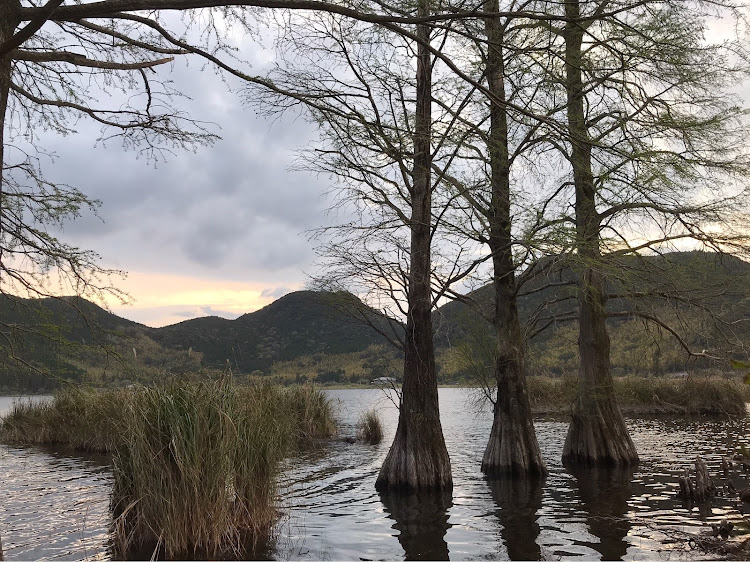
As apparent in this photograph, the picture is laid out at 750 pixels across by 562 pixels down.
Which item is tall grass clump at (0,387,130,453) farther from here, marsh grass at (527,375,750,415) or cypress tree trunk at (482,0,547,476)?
marsh grass at (527,375,750,415)

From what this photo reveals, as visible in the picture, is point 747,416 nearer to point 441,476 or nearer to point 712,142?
point 712,142

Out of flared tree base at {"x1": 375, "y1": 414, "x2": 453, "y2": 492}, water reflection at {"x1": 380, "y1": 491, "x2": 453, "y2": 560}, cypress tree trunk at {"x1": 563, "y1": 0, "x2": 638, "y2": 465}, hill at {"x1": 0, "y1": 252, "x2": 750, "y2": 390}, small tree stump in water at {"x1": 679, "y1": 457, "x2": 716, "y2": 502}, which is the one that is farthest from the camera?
cypress tree trunk at {"x1": 563, "y1": 0, "x2": 638, "y2": 465}

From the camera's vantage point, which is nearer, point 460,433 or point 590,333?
point 590,333

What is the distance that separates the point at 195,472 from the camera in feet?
23.9

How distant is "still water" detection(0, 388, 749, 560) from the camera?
8531mm

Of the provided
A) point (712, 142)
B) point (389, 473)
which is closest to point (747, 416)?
point (712, 142)

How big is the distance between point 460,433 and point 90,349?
21.1m

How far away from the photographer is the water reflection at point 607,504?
8.77 meters

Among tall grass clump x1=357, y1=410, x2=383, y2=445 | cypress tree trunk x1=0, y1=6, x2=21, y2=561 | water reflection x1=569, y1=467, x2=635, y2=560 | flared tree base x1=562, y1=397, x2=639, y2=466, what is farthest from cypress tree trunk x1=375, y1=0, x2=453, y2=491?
tall grass clump x1=357, y1=410, x2=383, y2=445

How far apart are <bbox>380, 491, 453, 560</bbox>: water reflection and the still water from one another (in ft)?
0.07

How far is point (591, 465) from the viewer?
15555mm

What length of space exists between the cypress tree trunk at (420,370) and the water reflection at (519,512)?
1292 mm

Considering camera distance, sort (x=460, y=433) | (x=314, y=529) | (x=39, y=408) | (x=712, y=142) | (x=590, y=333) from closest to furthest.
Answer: (x=314, y=529)
(x=712, y=142)
(x=590, y=333)
(x=39, y=408)
(x=460, y=433)

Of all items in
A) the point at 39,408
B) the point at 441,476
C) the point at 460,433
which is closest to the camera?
the point at 441,476
